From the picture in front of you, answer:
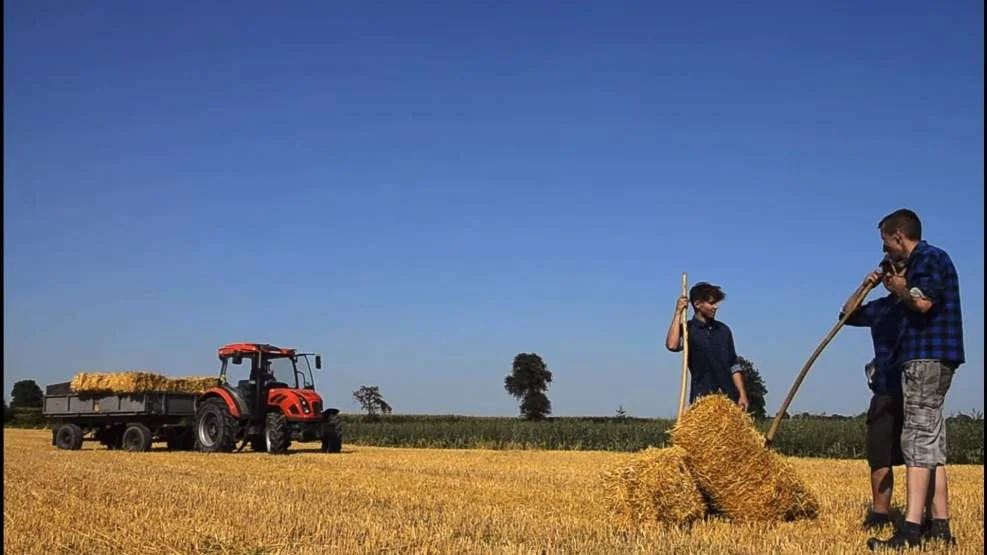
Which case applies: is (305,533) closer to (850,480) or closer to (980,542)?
(980,542)

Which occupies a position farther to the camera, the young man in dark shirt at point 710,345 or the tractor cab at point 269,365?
the tractor cab at point 269,365

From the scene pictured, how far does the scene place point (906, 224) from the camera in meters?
5.91

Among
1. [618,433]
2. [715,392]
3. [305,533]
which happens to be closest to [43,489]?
[305,533]

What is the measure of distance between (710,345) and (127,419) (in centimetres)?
1734

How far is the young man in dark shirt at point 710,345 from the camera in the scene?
7.52 meters

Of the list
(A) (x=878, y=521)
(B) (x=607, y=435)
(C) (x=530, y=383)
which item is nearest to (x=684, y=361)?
(A) (x=878, y=521)

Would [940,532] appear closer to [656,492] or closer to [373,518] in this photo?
[656,492]

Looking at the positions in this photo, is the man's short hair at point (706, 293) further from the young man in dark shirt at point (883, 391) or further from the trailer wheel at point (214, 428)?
the trailer wheel at point (214, 428)

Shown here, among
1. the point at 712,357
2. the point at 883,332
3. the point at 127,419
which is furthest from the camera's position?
the point at 127,419

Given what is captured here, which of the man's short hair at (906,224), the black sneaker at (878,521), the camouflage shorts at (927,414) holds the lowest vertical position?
the black sneaker at (878,521)

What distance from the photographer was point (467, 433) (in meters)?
33.3

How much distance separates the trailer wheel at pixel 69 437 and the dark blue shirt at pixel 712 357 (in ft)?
61.2

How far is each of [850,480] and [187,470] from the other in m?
9.09

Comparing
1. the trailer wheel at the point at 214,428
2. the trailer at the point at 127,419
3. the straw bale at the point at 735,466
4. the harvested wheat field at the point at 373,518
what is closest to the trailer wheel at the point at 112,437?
the trailer at the point at 127,419
